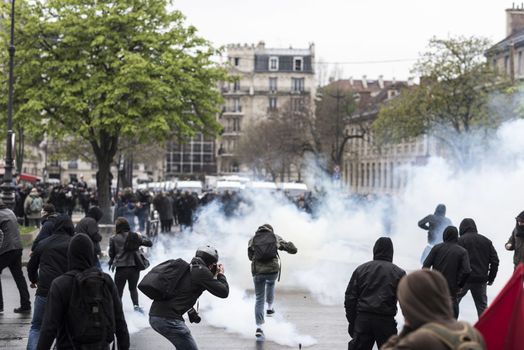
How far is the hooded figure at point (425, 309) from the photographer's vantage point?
172 inches

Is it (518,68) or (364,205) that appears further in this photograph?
(518,68)

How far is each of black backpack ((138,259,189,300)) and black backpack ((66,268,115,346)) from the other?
1.19 metres

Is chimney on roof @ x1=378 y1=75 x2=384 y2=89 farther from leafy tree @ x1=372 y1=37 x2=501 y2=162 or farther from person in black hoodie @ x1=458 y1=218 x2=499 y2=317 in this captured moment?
person in black hoodie @ x1=458 y1=218 x2=499 y2=317

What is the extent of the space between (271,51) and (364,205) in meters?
81.6

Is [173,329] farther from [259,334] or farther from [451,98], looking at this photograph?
[451,98]

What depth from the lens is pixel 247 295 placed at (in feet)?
52.9

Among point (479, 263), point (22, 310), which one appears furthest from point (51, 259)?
point (479, 263)

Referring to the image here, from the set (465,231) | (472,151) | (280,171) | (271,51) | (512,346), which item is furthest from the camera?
(271,51)

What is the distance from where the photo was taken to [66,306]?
670 cm

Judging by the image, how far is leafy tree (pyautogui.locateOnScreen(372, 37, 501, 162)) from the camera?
4041cm

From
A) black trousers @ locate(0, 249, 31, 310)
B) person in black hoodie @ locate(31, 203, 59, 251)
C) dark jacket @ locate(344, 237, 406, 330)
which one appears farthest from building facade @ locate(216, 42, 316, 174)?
dark jacket @ locate(344, 237, 406, 330)

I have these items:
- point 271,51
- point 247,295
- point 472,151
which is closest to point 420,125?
point 472,151

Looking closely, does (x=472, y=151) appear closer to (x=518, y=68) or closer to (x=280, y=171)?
(x=518, y=68)

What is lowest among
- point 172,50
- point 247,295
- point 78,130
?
point 247,295
